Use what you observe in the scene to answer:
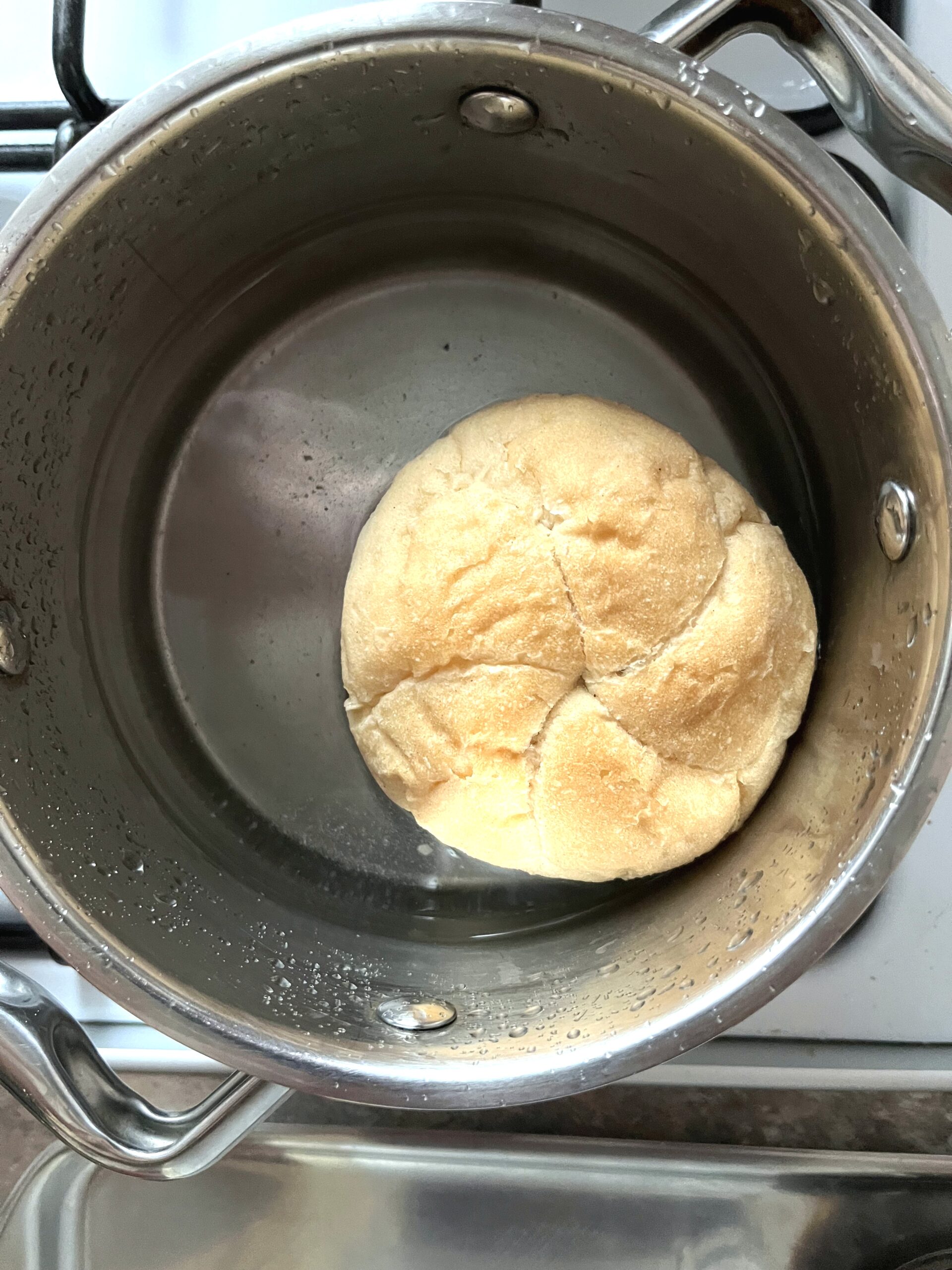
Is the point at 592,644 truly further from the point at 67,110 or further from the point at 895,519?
the point at 67,110

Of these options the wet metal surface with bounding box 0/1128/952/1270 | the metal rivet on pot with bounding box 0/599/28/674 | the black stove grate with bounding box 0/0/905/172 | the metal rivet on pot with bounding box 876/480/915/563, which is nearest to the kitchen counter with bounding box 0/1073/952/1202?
the wet metal surface with bounding box 0/1128/952/1270

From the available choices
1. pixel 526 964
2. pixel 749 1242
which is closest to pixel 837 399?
pixel 526 964

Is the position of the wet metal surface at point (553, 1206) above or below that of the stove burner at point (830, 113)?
below

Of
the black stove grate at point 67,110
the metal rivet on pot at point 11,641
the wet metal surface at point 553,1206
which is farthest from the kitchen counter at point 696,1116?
the black stove grate at point 67,110

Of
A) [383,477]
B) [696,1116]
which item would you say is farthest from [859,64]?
[696,1116]

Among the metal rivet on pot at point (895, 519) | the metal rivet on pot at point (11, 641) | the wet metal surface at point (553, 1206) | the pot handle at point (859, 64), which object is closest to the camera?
the pot handle at point (859, 64)

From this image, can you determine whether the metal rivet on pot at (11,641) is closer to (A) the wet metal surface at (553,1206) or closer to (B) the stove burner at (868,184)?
(A) the wet metal surface at (553,1206)

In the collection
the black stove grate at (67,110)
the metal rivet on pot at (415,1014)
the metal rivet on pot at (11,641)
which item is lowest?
the metal rivet on pot at (415,1014)

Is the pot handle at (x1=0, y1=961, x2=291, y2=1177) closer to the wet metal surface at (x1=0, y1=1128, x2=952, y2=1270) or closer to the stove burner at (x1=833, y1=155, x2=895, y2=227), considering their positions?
the wet metal surface at (x1=0, y1=1128, x2=952, y2=1270)
